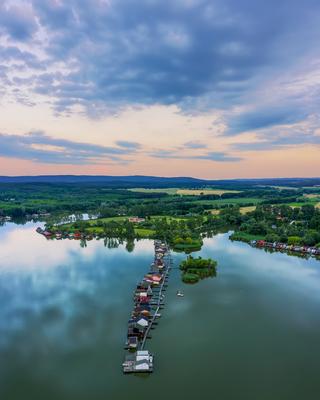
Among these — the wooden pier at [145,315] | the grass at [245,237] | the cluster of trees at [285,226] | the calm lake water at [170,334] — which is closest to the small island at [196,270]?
the calm lake water at [170,334]

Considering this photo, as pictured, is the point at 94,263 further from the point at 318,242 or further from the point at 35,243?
the point at 318,242

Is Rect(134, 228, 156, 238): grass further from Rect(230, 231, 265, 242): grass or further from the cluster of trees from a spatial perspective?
the cluster of trees

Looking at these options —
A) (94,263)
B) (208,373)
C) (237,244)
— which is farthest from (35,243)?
(208,373)

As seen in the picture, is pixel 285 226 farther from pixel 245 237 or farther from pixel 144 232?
pixel 144 232

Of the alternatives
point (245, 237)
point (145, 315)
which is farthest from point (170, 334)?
point (245, 237)

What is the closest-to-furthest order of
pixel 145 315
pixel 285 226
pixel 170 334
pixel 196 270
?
pixel 170 334, pixel 145 315, pixel 196 270, pixel 285 226

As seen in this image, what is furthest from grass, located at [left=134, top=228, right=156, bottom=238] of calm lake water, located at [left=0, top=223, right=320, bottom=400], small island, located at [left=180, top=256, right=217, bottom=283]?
small island, located at [left=180, top=256, right=217, bottom=283]
